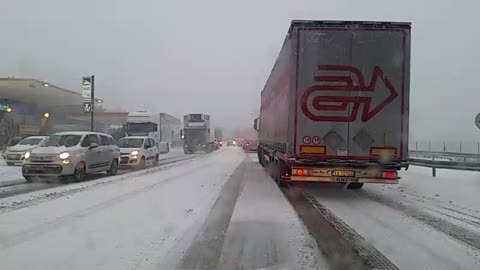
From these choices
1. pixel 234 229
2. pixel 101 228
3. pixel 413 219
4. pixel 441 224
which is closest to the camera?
pixel 101 228

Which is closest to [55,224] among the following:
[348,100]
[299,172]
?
[299,172]

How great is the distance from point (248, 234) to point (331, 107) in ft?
16.0

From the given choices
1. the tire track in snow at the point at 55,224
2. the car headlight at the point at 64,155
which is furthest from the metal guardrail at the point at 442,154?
the car headlight at the point at 64,155

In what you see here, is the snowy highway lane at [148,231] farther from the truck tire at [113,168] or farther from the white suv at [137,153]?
the white suv at [137,153]

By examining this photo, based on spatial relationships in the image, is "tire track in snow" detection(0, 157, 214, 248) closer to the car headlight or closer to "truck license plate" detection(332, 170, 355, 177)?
the car headlight

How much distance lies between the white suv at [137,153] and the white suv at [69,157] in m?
3.55

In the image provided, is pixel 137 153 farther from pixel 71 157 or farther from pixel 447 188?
pixel 447 188

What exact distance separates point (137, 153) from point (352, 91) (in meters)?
13.7

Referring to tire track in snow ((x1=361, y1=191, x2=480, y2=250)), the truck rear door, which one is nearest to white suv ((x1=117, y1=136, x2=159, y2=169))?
the truck rear door

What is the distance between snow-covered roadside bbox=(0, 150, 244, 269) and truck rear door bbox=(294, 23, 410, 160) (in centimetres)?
324

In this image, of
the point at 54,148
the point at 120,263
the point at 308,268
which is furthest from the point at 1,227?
the point at 54,148

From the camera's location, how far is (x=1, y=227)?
7516 mm

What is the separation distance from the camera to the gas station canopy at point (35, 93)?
5550 cm

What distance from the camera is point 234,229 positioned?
7.80m
